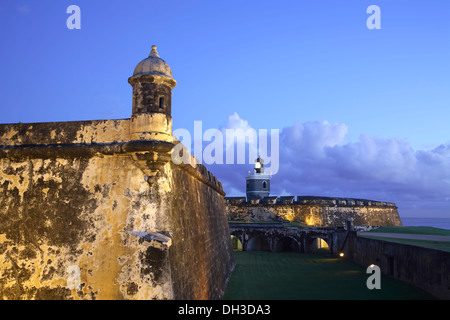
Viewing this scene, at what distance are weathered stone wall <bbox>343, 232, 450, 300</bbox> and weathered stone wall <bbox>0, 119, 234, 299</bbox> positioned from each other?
7.11 metres

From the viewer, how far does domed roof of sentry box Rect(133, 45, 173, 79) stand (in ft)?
23.9

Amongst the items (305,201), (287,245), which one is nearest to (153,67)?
(287,245)

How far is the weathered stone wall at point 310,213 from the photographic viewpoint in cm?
3428

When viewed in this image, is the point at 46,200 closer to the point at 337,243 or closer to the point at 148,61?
the point at 148,61

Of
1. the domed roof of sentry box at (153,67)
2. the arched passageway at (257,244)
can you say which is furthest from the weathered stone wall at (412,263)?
the arched passageway at (257,244)

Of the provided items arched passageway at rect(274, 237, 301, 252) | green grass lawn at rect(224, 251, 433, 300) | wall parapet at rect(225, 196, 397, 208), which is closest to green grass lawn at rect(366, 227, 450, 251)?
green grass lawn at rect(224, 251, 433, 300)

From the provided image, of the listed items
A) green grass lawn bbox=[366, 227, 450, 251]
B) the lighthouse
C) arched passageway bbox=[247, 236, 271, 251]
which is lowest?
arched passageway bbox=[247, 236, 271, 251]

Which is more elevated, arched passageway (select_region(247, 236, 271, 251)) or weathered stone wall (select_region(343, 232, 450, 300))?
weathered stone wall (select_region(343, 232, 450, 300))

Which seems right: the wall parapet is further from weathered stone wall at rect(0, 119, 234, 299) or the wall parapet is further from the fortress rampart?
weathered stone wall at rect(0, 119, 234, 299)

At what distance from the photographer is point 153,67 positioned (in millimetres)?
7305

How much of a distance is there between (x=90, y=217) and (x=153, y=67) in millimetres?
3095

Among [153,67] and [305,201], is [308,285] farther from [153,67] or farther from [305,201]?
[305,201]

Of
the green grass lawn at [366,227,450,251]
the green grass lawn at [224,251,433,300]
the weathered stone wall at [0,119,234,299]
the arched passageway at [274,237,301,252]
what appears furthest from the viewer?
the arched passageway at [274,237,301,252]
